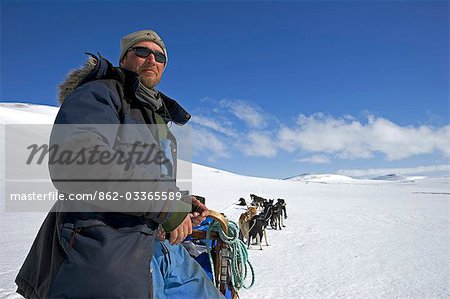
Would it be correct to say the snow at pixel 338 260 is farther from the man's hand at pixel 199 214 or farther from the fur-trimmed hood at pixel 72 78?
the fur-trimmed hood at pixel 72 78

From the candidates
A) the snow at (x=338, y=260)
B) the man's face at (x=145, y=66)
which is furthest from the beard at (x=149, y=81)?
the snow at (x=338, y=260)

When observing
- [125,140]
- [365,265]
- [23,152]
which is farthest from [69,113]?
[23,152]

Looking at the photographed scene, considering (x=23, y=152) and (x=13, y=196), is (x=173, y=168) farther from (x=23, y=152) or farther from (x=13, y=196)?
(x=23, y=152)

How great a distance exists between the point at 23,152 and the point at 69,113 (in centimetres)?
3030

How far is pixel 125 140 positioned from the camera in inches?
55.8

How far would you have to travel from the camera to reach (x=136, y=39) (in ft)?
6.13

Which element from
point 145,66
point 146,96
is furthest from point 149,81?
point 146,96

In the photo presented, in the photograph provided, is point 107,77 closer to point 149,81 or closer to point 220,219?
point 149,81

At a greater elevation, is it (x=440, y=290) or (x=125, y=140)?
(x=125, y=140)

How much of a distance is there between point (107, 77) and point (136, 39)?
19.0 inches

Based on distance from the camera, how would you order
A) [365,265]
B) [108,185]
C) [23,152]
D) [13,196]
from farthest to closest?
[23,152] → [13,196] → [365,265] → [108,185]

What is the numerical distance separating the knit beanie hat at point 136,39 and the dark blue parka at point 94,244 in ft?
1.54

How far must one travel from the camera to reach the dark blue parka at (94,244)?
3.84 feet

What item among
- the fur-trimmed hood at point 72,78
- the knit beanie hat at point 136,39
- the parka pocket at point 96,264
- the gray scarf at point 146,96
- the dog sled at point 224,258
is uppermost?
the knit beanie hat at point 136,39
